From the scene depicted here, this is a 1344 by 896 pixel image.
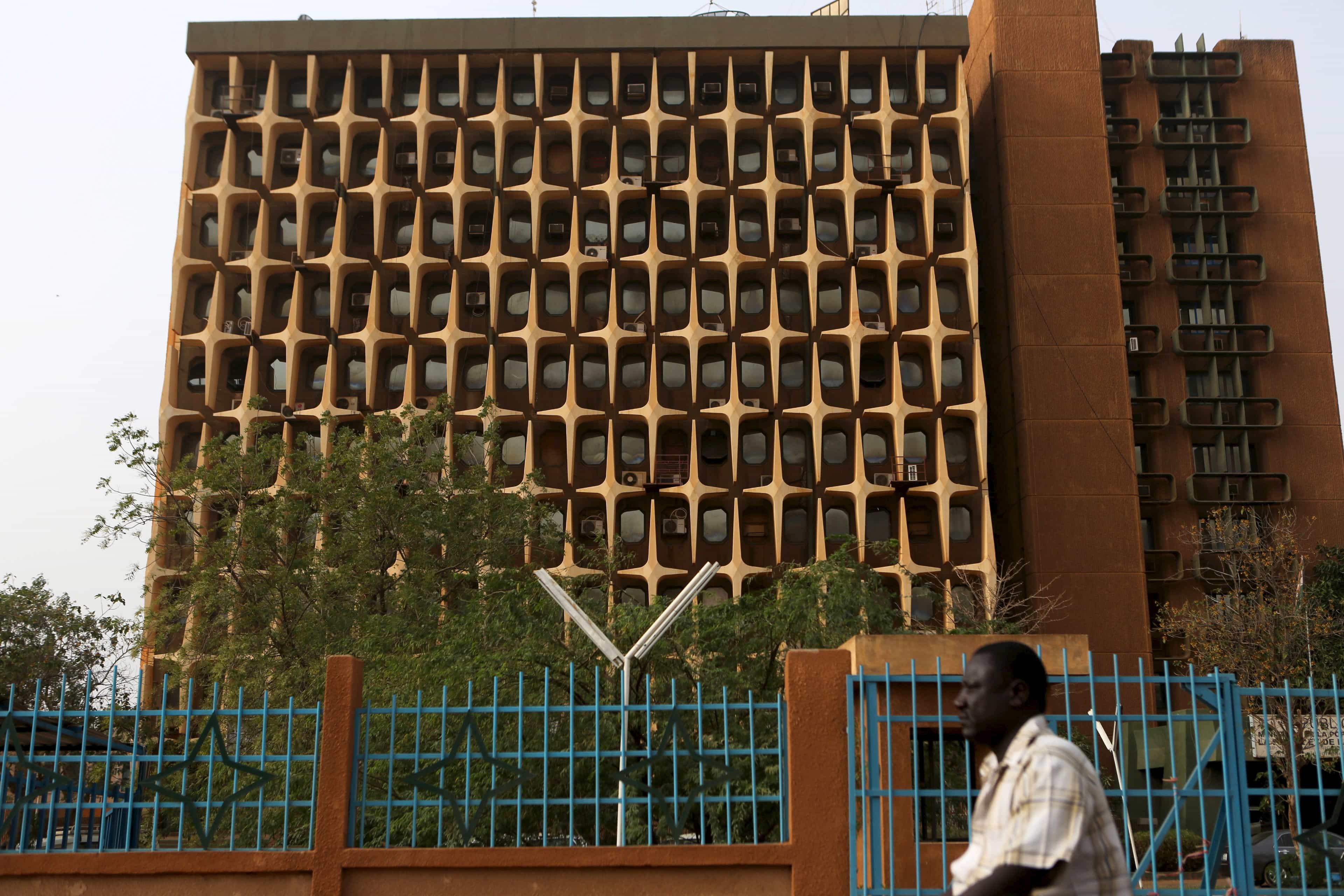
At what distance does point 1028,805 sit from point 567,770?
10.6 m

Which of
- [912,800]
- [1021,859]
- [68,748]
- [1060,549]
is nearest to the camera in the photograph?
[1021,859]

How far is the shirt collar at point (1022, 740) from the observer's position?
3.79 meters

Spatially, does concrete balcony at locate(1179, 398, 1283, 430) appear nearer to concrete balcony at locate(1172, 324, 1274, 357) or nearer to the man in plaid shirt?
concrete balcony at locate(1172, 324, 1274, 357)

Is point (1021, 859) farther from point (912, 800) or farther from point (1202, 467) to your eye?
point (1202, 467)

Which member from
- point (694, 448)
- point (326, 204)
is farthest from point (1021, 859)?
point (326, 204)

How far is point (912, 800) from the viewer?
9.99 m

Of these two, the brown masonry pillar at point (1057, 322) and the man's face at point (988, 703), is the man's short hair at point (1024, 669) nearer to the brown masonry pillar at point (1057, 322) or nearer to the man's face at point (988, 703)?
the man's face at point (988, 703)

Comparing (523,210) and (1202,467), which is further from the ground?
(523,210)

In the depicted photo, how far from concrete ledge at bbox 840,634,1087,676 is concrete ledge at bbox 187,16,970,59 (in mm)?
38147

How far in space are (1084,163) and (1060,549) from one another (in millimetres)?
12813

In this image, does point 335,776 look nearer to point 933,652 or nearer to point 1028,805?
point 933,652

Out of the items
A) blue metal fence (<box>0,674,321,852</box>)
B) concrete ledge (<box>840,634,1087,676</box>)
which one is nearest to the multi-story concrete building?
concrete ledge (<box>840,634,1087,676</box>)

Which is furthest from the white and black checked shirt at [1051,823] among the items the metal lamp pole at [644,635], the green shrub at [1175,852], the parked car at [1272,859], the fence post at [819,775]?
the green shrub at [1175,852]

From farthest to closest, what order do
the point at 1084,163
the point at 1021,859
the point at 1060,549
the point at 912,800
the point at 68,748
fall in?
the point at 1084,163 < the point at 1060,549 < the point at 68,748 < the point at 912,800 < the point at 1021,859
